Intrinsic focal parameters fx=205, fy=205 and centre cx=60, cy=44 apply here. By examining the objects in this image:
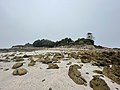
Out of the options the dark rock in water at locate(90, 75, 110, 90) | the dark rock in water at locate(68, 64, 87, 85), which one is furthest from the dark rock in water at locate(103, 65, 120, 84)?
the dark rock in water at locate(68, 64, 87, 85)

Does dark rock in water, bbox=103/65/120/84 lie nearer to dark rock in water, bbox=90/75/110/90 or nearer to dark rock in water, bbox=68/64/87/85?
dark rock in water, bbox=90/75/110/90

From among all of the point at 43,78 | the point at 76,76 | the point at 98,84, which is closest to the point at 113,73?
the point at 98,84

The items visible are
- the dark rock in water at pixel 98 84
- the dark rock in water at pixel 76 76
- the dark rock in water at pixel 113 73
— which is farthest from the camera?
the dark rock in water at pixel 113 73

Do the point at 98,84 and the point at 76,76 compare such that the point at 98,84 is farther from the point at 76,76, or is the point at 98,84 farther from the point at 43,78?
the point at 43,78

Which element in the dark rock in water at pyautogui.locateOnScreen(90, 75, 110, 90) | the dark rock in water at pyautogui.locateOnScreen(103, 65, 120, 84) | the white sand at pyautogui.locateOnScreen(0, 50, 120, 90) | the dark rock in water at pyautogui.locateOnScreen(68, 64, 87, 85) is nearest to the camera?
the white sand at pyautogui.locateOnScreen(0, 50, 120, 90)

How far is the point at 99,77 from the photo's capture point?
47.9ft

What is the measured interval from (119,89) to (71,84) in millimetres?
3336

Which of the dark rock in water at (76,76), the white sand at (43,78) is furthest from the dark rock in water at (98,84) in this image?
the dark rock in water at (76,76)

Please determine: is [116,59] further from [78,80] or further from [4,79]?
[4,79]

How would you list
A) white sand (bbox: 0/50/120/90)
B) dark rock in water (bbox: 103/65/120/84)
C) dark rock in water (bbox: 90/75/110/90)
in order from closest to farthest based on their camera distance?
white sand (bbox: 0/50/120/90) → dark rock in water (bbox: 90/75/110/90) → dark rock in water (bbox: 103/65/120/84)

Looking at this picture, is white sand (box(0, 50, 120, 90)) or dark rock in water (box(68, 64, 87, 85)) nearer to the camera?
white sand (box(0, 50, 120, 90))

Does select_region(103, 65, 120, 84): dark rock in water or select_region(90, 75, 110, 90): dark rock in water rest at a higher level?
select_region(103, 65, 120, 84): dark rock in water

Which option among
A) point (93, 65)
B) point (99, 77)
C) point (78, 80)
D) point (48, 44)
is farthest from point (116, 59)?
point (48, 44)

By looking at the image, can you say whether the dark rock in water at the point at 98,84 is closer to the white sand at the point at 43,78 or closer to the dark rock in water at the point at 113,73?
the white sand at the point at 43,78
